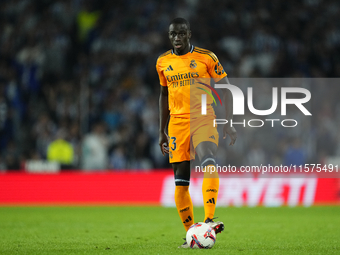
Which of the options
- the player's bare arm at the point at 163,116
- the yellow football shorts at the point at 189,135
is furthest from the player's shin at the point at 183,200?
the player's bare arm at the point at 163,116

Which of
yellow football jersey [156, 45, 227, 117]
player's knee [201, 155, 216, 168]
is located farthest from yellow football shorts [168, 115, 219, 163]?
player's knee [201, 155, 216, 168]

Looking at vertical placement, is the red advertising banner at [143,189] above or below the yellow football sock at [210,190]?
below

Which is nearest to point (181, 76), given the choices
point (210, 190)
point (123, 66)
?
point (210, 190)

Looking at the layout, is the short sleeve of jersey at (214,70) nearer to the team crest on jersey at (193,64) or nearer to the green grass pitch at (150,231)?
the team crest on jersey at (193,64)

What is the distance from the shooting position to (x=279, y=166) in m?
12.9

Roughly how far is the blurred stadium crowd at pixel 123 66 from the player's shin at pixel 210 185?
25.0 feet

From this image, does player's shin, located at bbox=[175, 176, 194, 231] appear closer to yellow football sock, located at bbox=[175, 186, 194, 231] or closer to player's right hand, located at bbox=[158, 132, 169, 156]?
yellow football sock, located at bbox=[175, 186, 194, 231]

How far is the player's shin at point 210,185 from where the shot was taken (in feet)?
17.7

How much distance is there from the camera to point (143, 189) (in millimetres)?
13461

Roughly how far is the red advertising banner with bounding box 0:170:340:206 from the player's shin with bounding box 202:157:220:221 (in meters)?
7.28

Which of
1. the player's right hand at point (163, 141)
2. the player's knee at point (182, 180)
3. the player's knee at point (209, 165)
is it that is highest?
the player's right hand at point (163, 141)

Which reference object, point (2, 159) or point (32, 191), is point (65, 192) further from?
point (2, 159)

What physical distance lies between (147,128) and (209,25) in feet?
15.3

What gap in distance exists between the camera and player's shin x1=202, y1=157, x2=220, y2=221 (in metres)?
5.39
